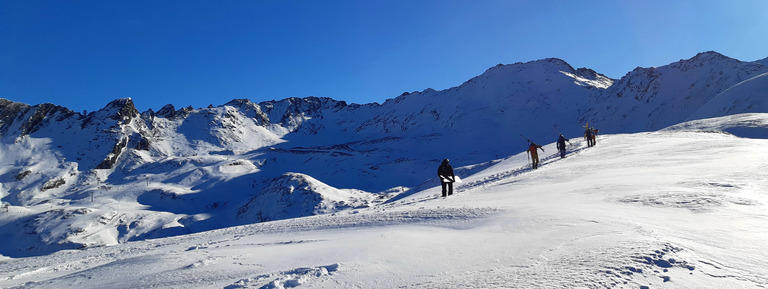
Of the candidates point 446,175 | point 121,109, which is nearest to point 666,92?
point 446,175

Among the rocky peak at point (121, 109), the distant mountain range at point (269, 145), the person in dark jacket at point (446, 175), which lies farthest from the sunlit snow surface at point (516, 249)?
the rocky peak at point (121, 109)

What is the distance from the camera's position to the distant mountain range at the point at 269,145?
69000 mm

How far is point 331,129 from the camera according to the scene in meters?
200

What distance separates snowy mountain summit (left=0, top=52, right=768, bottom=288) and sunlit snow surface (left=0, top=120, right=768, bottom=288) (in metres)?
0.11

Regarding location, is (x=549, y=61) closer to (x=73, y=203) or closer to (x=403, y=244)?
(x=73, y=203)

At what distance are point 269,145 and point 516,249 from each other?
549 ft

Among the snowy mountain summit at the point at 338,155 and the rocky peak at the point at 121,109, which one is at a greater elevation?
the rocky peak at the point at 121,109

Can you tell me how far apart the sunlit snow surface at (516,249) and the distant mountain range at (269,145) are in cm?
3996

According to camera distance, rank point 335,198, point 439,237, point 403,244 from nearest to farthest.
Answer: point 403,244 → point 439,237 → point 335,198

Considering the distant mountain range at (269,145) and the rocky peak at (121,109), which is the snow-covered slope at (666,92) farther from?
the rocky peak at (121,109)

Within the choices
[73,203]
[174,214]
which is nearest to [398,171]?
[174,214]

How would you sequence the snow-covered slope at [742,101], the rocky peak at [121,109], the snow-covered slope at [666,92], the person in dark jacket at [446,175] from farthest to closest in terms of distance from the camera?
the rocky peak at [121,109] < the snow-covered slope at [666,92] < the snow-covered slope at [742,101] < the person in dark jacket at [446,175]

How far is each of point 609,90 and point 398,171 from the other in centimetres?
7991

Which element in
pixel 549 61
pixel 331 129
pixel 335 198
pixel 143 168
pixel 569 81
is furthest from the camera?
pixel 331 129
